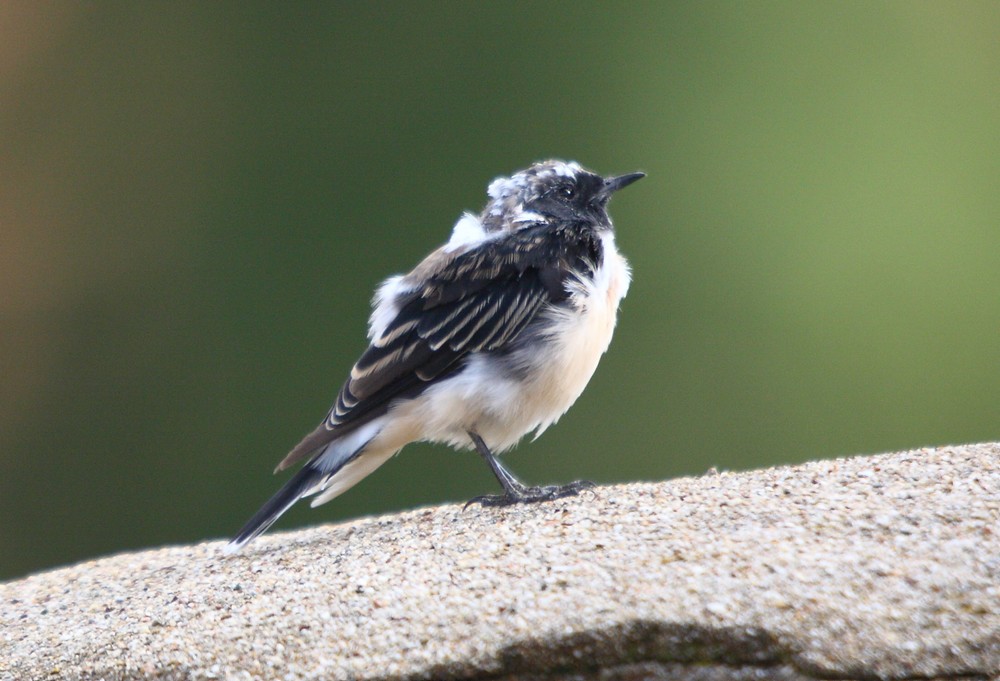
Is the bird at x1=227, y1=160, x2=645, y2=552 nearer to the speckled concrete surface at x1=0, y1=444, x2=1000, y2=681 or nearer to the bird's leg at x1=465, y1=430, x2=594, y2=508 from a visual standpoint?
the bird's leg at x1=465, y1=430, x2=594, y2=508

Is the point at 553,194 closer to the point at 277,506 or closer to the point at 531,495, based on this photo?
the point at 531,495

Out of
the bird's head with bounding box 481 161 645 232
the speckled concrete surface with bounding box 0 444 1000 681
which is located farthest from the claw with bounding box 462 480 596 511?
the bird's head with bounding box 481 161 645 232

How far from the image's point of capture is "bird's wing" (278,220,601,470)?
5.13 metres

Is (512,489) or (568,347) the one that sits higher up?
(568,347)

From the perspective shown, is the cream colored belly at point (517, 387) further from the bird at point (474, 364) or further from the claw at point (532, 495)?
the claw at point (532, 495)

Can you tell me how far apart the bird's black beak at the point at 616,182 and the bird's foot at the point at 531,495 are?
1688 millimetres

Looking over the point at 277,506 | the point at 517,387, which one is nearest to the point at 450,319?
the point at 517,387

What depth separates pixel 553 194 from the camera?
607cm

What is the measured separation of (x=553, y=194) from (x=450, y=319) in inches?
46.7

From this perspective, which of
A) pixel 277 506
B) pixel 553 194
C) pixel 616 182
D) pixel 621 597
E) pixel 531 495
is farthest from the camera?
pixel 616 182

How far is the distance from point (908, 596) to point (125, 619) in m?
2.62

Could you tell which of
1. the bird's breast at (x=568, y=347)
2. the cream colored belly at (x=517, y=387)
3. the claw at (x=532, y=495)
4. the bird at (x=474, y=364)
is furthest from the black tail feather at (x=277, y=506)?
the bird's breast at (x=568, y=347)

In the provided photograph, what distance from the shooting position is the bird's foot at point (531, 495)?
499 centimetres

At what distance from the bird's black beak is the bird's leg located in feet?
5.18
